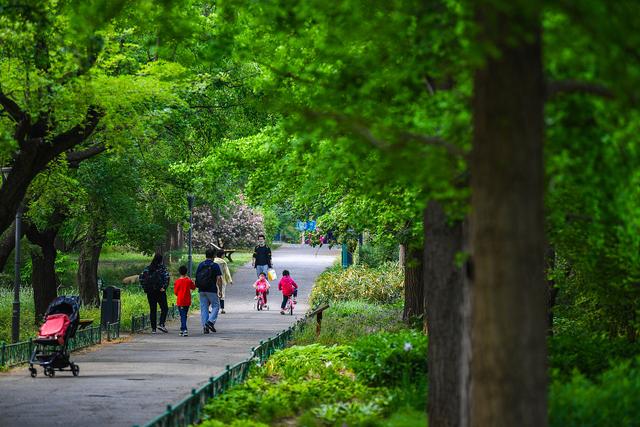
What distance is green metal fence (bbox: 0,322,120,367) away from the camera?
20148 mm

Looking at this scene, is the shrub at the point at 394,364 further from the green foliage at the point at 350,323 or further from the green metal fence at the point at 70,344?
the green metal fence at the point at 70,344

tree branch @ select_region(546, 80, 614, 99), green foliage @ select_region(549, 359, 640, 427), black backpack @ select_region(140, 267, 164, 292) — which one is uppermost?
tree branch @ select_region(546, 80, 614, 99)

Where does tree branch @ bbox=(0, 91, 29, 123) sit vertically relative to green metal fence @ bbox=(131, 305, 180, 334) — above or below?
above

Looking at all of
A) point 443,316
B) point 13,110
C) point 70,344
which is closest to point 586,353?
point 443,316

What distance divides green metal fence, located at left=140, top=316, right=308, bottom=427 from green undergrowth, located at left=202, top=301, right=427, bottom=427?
14 cm

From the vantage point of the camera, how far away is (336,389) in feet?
48.9

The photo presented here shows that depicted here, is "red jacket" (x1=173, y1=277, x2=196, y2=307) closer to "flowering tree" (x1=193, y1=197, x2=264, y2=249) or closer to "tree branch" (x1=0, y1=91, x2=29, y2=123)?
"tree branch" (x1=0, y1=91, x2=29, y2=123)

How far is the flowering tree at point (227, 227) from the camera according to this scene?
66.9m

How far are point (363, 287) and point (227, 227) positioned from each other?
36.5 metres

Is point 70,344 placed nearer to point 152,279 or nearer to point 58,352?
point 152,279

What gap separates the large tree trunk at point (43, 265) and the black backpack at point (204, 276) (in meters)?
5.62

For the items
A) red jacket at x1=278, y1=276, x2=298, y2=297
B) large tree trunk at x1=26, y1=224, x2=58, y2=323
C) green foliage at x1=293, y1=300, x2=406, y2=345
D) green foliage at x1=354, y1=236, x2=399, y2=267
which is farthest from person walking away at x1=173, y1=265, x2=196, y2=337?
green foliage at x1=354, y1=236, x2=399, y2=267

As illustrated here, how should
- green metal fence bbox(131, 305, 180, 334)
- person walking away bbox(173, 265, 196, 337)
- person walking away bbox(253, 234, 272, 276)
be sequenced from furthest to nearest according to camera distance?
person walking away bbox(253, 234, 272, 276), green metal fence bbox(131, 305, 180, 334), person walking away bbox(173, 265, 196, 337)

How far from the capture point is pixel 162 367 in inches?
758
